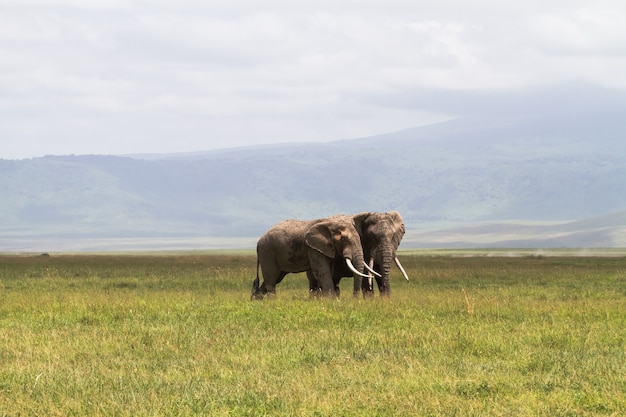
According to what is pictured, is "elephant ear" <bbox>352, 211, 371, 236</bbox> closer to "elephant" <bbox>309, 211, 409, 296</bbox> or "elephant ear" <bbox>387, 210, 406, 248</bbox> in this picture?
"elephant" <bbox>309, 211, 409, 296</bbox>

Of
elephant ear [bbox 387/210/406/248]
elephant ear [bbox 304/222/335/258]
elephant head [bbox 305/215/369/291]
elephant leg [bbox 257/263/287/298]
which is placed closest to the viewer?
elephant head [bbox 305/215/369/291]

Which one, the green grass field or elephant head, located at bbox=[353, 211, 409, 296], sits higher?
elephant head, located at bbox=[353, 211, 409, 296]

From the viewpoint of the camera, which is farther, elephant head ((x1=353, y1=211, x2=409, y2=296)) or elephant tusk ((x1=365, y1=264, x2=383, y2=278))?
elephant head ((x1=353, y1=211, x2=409, y2=296))

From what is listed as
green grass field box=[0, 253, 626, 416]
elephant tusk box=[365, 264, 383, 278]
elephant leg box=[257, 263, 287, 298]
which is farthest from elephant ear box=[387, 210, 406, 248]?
elephant leg box=[257, 263, 287, 298]

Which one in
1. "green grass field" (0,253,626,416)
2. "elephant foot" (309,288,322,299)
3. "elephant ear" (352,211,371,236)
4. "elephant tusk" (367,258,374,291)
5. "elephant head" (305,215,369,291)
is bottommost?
"green grass field" (0,253,626,416)

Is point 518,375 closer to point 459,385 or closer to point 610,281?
point 459,385

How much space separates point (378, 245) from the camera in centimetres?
2777

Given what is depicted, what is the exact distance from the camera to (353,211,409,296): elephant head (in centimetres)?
2767

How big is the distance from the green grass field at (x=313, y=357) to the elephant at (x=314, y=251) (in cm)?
170

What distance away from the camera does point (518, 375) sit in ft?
47.9

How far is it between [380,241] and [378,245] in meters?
0.13

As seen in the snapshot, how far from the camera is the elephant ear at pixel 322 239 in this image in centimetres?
2683

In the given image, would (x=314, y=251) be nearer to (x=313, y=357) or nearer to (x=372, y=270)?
(x=372, y=270)

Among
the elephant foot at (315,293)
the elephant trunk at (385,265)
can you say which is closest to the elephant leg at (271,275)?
the elephant foot at (315,293)
